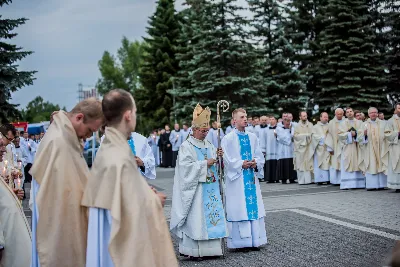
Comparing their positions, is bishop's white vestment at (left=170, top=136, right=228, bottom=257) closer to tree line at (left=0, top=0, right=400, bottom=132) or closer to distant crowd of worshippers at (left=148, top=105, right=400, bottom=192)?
distant crowd of worshippers at (left=148, top=105, right=400, bottom=192)

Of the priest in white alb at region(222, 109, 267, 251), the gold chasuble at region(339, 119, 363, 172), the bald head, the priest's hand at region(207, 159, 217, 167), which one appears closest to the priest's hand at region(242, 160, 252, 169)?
the priest in white alb at region(222, 109, 267, 251)

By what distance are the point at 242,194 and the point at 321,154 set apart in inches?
406

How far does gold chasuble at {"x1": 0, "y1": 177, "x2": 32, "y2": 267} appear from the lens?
5074 mm

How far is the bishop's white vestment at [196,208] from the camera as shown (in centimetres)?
826

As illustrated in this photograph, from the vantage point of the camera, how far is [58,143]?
13.6ft

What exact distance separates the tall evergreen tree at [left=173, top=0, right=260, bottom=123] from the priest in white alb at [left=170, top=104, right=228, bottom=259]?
23.8m

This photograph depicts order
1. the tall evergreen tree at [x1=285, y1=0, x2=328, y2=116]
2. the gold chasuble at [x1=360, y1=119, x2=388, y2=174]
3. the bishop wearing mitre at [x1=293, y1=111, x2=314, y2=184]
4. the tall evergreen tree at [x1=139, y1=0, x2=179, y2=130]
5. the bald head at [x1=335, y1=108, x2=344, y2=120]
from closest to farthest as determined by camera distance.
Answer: the gold chasuble at [x1=360, y1=119, x2=388, y2=174] < the bald head at [x1=335, y1=108, x2=344, y2=120] < the bishop wearing mitre at [x1=293, y1=111, x2=314, y2=184] < the tall evergreen tree at [x1=285, y1=0, x2=328, y2=116] < the tall evergreen tree at [x1=139, y1=0, x2=179, y2=130]

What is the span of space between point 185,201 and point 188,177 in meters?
0.35

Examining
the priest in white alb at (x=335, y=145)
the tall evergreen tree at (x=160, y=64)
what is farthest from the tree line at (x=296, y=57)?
the priest in white alb at (x=335, y=145)

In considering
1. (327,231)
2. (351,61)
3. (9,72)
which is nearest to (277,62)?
(351,61)

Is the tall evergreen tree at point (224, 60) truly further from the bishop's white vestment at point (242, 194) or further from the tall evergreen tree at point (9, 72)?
the bishop's white vestment at point (242, 194)

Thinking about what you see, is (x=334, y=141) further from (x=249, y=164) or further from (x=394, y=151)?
(x=249, y=164)

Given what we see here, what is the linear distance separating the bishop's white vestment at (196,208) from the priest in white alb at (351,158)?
9.44 m

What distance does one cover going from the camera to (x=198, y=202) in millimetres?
8336
